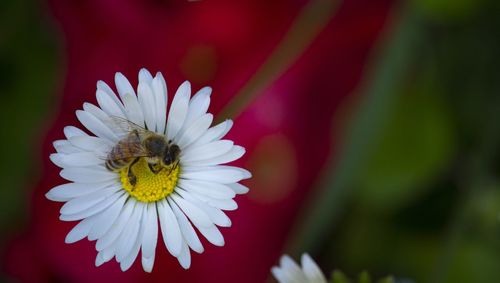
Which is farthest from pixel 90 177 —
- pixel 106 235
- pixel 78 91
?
pixel 78 91

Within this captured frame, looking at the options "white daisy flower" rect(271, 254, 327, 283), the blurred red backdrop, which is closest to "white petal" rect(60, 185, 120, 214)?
"white daisy flower" rect(271, 254, 327, 283)

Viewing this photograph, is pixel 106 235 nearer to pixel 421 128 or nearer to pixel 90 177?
pixel 90 177

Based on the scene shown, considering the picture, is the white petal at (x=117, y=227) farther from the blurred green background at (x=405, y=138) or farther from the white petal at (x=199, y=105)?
the blurred green background at (x=405, y=138)

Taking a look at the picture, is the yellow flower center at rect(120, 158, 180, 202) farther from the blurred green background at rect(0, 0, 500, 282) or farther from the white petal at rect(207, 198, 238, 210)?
the blurred green background at rect(0, 0, 500, 282)

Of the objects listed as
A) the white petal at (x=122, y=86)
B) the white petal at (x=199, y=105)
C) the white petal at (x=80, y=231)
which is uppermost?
the white petal at (x=199, y=105)

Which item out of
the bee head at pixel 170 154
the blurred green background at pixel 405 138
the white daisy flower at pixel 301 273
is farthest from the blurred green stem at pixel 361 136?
the bee head at pixel 170 154
